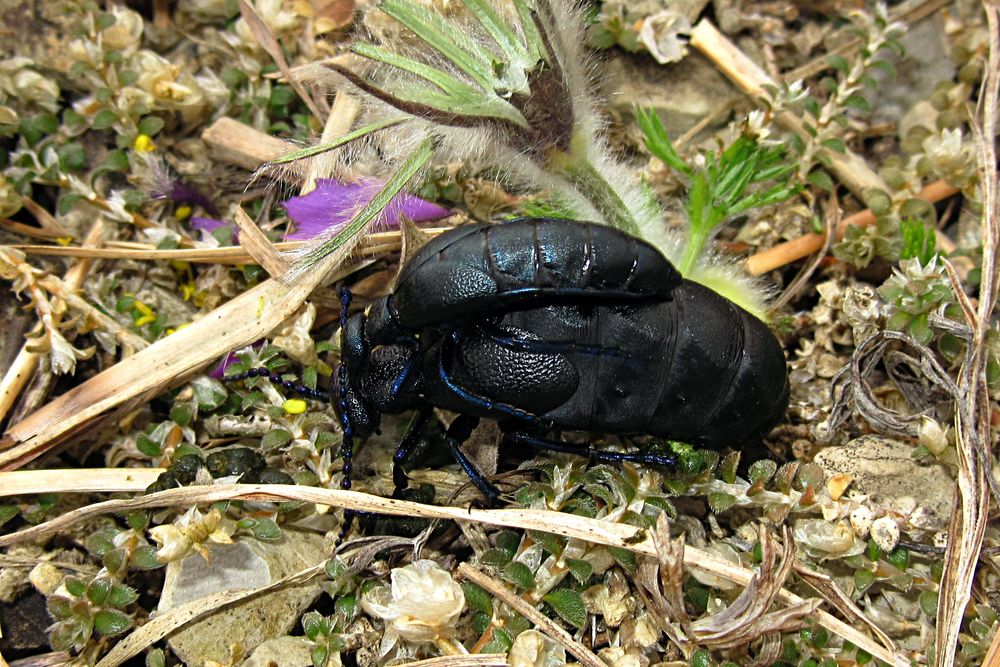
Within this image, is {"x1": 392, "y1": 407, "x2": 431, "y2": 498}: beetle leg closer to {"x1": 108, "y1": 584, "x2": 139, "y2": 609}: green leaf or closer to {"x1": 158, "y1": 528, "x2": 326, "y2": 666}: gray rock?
{"x1": 158, "y1": 528, "x2": 326, "y2": 666}: gray rock

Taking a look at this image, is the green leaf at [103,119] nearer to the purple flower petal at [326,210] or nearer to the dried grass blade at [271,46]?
the dried grass blade at [271,46]

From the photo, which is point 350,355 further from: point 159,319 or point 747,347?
point 747,347

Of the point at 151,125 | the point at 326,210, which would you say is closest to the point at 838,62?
the point at 326,210

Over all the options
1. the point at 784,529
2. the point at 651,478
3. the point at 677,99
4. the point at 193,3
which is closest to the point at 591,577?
the point at 651,478

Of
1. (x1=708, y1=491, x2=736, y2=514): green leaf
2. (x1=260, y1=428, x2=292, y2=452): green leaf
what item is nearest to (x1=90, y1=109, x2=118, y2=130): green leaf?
Answer: (x1=260, y1=428, x2=292, y2=452): green leaf

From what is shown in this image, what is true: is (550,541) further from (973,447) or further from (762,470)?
(973,447)

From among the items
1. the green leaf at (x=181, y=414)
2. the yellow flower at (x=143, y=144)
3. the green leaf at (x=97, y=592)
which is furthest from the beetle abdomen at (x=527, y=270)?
the yellow flower at (x=143, y=144)

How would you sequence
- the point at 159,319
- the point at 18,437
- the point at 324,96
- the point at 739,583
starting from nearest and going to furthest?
the point at 739,583 → the point at 18,437 → the point at 159,319 → the point at 324,96
